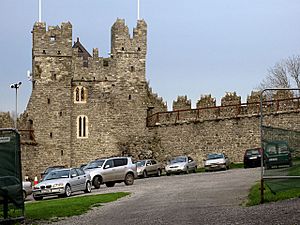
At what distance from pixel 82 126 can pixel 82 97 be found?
244 cm

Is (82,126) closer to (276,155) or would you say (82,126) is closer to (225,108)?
(225,108)

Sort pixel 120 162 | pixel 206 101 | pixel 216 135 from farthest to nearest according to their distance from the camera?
pixel 206 101
pixel 216 135
pixel 120 162

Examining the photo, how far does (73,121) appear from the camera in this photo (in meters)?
61.3

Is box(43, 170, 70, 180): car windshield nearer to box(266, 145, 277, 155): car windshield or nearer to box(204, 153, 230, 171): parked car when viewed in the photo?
box(266, 145, 277, 155): car windshield

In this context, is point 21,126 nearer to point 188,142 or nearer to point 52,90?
point 52,90

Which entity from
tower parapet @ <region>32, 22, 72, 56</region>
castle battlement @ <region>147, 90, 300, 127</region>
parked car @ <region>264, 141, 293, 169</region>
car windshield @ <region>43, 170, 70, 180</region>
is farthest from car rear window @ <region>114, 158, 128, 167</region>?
tower parapet @ <region>32, 22, 72, 56</region>

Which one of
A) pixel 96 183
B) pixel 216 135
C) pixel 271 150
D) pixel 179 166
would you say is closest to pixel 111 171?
pixel 96 183

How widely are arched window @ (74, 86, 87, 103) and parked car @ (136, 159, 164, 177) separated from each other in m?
10.9

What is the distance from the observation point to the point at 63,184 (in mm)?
32625

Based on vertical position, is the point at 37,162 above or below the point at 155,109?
below

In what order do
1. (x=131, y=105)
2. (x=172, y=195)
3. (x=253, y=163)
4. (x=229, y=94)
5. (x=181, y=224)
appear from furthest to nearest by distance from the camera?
(x=131, y=105) → (x=229, y=94) → (x=253, y=163) → (x=172, y=195) → (x=181, y=224)

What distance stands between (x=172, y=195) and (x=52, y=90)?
3557cm

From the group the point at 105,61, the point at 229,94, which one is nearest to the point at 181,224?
the point at 229,94

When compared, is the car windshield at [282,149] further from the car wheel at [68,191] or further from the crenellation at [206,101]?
the crenellation at [206,101]
